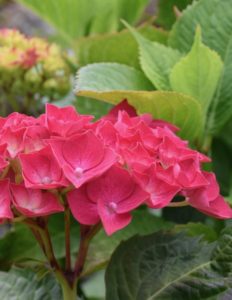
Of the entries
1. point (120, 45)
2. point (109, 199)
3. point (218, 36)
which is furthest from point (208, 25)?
point (109, 199)

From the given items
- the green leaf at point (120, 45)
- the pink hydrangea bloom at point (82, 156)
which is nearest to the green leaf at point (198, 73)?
the green leaf at point (120, 45)

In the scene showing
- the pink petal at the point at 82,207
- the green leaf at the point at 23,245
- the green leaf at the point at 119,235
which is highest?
the pink petal at the point at 82,207

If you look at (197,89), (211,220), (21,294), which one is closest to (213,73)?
(197,89)

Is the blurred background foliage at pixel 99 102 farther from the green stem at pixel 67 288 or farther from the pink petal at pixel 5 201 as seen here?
the pink petal at pixel 5 201

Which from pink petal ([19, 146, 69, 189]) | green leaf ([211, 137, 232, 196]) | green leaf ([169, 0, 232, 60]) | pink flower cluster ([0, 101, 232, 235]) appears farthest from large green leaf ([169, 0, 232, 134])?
pink petal ([19, 146, 69, 189])

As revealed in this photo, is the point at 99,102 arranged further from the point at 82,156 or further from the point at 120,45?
the point at 82,156

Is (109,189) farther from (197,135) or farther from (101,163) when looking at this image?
(197,135)
